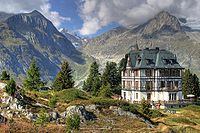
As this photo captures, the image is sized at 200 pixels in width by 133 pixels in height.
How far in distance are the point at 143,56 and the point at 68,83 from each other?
76.9 ft

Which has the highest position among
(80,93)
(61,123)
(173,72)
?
(173,72)

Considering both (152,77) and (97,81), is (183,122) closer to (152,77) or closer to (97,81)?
(152,77)

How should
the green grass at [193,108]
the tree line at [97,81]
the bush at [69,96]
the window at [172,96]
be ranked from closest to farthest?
the bush at [69,96] → the green grass at [193,108] → the tree line at [97,81] → the window at [172,96]

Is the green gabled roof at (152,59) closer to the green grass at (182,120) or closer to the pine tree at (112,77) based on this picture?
the pine tree at (112,77)

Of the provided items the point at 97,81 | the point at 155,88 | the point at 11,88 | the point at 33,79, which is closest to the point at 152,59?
the point at 155,88

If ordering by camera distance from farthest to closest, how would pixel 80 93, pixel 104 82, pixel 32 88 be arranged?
pixel 104 82
pixel 32 88
pixel 80 93

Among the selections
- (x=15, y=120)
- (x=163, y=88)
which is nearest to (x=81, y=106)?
(x=15, y=120)

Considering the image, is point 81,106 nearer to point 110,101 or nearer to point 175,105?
point 110,101

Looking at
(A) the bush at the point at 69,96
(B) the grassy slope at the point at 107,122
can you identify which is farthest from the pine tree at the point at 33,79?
(A) the bush at the point at 69,96

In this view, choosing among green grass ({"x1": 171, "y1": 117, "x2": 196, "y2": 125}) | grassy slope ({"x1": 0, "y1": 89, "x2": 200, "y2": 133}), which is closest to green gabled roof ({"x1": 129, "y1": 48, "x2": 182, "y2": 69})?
grassy slope ({"x1": 0, "y1": 89, "x2": 200, "y2": 133})

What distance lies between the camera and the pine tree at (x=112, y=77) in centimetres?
11875

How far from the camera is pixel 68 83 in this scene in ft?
337

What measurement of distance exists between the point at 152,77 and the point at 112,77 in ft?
71.6

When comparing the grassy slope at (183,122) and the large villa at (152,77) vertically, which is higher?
the large villa at (152,77)
